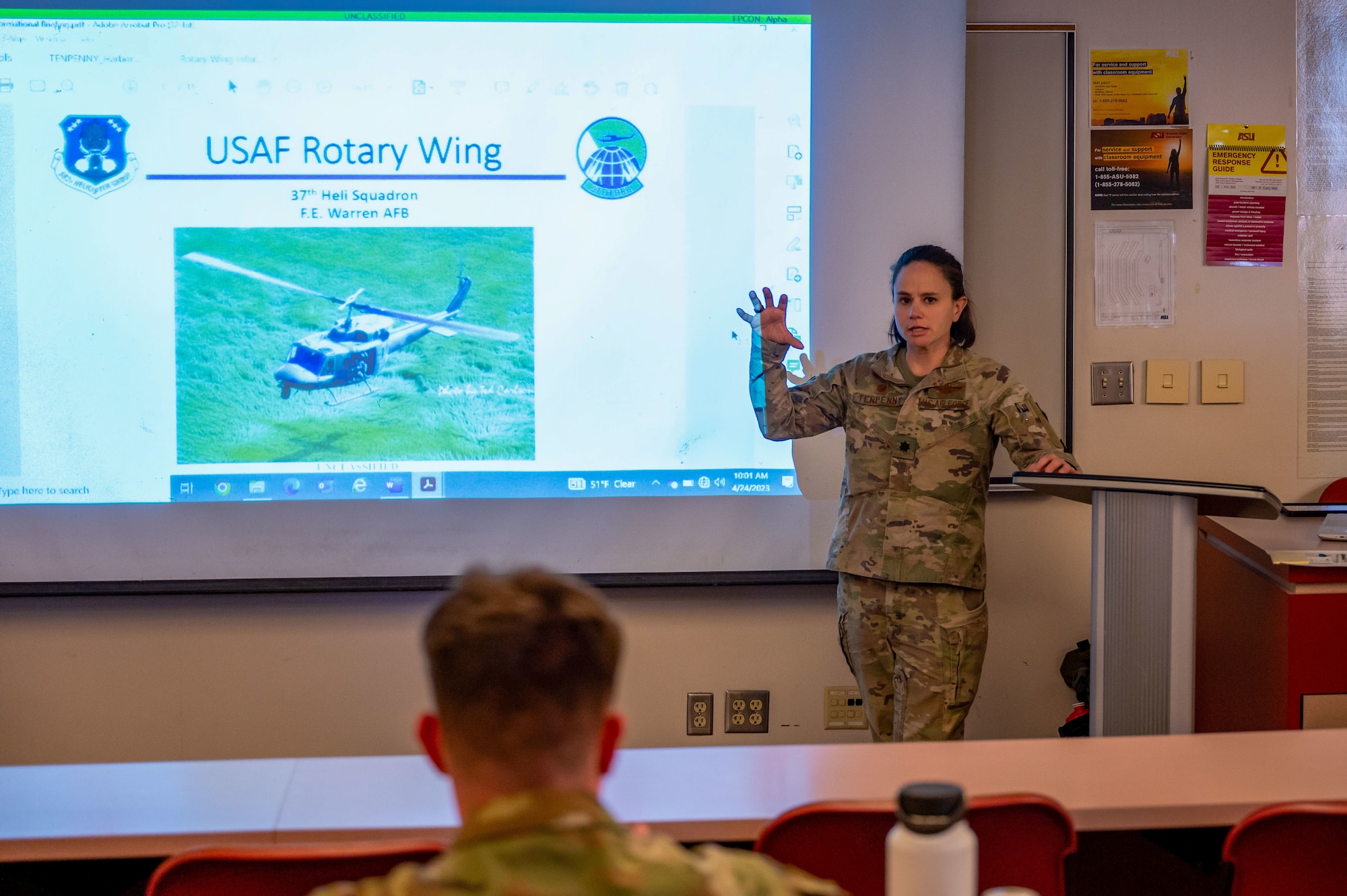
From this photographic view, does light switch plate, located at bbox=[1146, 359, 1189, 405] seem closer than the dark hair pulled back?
No

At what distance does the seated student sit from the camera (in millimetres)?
692

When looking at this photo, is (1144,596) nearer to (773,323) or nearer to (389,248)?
(773,323)

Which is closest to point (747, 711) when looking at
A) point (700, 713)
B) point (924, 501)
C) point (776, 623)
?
point (700, 713)

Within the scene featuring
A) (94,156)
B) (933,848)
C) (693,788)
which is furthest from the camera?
(94,156)

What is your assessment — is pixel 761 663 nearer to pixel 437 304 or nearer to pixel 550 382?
pixel 550 382

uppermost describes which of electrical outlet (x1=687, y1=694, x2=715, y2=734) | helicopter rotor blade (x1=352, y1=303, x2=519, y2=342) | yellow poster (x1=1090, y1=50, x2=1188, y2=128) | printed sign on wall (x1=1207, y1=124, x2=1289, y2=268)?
yellow poster (x1=1090, y1=50, x2=1188, y2=128)

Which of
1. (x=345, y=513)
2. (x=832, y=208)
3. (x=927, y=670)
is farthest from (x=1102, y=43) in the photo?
(x=345, y=513)

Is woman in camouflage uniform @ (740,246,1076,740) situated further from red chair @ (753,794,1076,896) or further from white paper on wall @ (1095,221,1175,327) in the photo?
red chair @ (753,794,1076,896)

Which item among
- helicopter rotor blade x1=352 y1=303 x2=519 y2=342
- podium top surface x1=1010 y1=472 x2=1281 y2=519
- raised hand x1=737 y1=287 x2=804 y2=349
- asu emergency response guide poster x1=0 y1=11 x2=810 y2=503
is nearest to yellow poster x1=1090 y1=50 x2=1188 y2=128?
asu emergency response guide poster x1=0 y1=11 x2=810 y2=503

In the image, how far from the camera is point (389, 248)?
→ 2756mm

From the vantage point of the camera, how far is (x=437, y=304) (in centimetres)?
278

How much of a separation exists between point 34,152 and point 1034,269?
276 centimetres

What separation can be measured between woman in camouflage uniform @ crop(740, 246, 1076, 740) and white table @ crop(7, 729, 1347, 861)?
2.42 feet

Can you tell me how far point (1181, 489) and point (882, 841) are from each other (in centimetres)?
92
